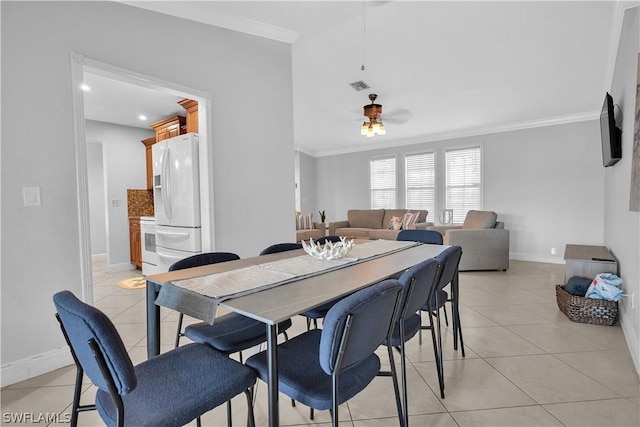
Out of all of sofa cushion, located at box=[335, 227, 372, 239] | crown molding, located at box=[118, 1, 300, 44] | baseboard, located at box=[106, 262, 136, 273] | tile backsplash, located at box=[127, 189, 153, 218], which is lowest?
baseboard, located at box=[106, 262, 136, 273]

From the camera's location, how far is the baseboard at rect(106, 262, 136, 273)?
537cm

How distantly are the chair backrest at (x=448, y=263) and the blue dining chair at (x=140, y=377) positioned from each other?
1.23 meters

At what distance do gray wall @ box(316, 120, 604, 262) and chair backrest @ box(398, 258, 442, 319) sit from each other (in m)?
5.22

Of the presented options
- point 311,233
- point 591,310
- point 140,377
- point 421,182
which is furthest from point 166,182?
point 421,182

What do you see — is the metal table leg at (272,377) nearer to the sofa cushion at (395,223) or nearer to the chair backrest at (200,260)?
the chair backrest at (200,260)

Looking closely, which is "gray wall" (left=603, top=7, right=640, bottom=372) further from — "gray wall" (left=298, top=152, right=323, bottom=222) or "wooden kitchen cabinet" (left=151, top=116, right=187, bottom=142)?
"gray wall" (left=298, top=152, right=323, bottom=222)

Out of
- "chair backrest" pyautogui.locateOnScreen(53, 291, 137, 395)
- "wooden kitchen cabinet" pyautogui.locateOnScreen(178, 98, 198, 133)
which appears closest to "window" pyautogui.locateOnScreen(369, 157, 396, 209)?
"wooden kitchen cabinet" pyautogui.locateOnScreen(178, 98, 198, 133)

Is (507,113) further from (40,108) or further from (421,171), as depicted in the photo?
(40,108)

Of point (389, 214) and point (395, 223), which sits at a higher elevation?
point (389, 214)

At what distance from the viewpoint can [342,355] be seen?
1074 millimetres

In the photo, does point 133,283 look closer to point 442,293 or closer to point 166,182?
point 166,182

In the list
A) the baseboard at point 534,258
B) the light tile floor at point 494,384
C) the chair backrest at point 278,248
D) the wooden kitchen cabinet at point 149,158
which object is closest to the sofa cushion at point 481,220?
the baseboard at point 534,258

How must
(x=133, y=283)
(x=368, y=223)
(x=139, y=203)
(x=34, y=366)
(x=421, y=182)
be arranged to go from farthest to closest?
1. (x=368, y=223)
2. (x=421, y=182)
3. (x=139, y=203)
4. (x=133, y=283)
5. (x=34, y=366)

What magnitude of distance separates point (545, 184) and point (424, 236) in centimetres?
403
